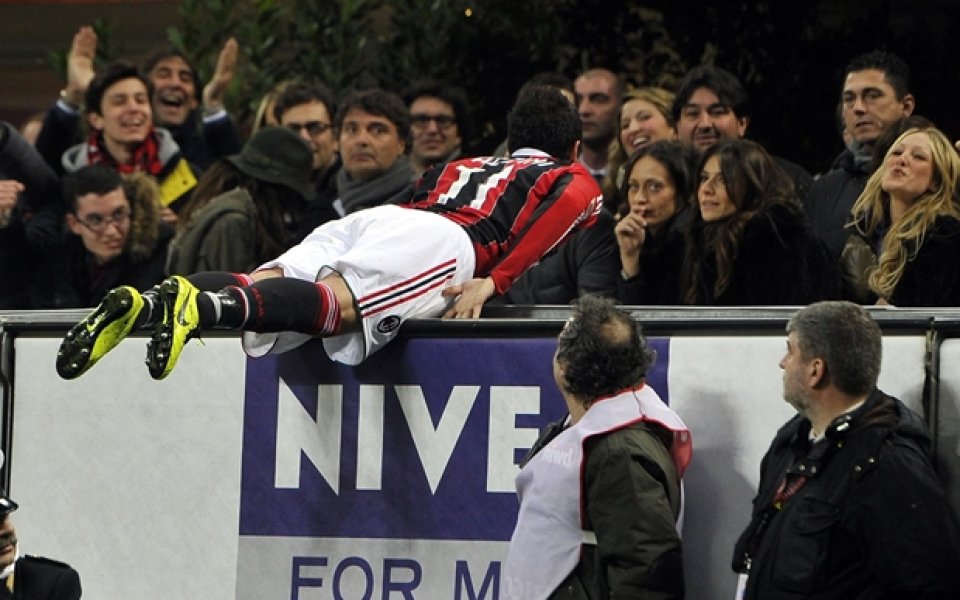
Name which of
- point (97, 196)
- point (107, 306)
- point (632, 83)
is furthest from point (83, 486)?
point (632, 83)

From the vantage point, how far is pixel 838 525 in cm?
509

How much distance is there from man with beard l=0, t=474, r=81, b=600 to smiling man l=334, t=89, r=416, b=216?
3.00m

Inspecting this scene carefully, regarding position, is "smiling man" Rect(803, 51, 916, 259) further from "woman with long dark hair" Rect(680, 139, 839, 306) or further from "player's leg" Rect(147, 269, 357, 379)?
"player's leg" Rect(147, 269, 357, 379)

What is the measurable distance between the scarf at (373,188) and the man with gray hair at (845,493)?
3.41 metres

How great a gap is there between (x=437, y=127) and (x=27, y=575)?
12.9 ft

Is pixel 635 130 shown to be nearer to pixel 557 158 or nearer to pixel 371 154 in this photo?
pixel 557 158

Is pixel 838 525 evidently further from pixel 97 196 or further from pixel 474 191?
pixel 97 196

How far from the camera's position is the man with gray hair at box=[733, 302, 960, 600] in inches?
197

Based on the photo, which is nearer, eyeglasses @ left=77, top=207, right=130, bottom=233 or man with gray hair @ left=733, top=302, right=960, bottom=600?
man with gray hair @ left=733, top=302, right=960, bottom=600

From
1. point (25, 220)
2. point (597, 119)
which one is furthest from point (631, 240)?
point (25, 220)

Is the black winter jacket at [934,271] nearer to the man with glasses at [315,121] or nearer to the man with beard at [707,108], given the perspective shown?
the man with beard at [707,108]

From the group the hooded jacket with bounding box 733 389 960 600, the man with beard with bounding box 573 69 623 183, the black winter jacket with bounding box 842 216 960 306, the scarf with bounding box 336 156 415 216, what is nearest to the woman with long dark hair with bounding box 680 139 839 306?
the black winter jacket with bounding box 842 216 960 306

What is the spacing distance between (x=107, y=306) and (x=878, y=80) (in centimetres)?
345

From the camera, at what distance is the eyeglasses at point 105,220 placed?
8.64 meters
